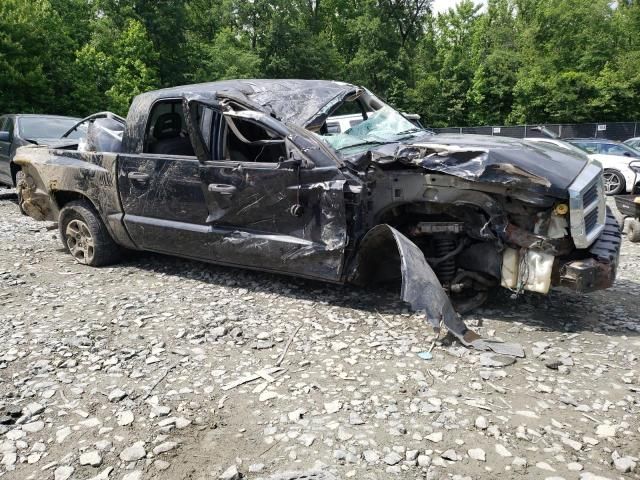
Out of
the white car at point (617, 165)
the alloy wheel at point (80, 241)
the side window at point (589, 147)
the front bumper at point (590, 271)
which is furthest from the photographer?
the side window at point (589, 147)

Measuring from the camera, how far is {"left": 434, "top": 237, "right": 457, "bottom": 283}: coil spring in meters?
4.39

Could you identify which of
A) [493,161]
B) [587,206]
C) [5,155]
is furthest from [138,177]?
[5,155]

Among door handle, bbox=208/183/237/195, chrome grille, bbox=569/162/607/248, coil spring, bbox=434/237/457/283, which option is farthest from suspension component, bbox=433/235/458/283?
door handle, bbox=208/183/237/195

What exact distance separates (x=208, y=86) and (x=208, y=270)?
1.92 meters

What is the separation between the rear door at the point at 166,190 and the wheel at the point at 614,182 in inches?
454

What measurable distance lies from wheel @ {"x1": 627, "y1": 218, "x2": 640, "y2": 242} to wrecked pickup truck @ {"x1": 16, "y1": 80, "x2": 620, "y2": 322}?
331cm

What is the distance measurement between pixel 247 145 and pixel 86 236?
2.42 meters

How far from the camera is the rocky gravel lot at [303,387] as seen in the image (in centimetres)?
268

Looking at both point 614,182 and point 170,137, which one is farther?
point 614,182

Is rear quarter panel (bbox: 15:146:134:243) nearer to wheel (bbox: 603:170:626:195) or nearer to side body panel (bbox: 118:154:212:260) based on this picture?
side body panel (bbox: 118:154:212:260)

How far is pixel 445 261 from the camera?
14.4 ft

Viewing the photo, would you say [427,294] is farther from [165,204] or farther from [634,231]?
[634,231]

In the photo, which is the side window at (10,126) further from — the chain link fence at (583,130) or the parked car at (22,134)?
the chain link fence at (583,130)

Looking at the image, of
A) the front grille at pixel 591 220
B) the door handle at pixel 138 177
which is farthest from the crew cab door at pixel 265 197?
the front grille at pixel 591 220
